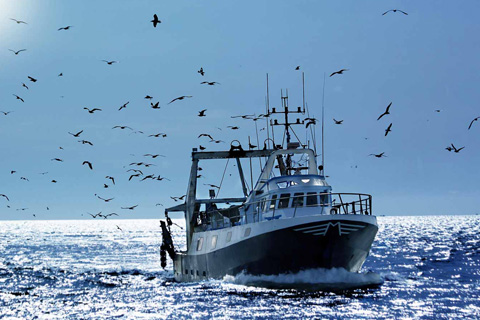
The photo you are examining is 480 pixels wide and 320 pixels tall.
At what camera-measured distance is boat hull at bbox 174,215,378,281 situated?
34094 millimetres

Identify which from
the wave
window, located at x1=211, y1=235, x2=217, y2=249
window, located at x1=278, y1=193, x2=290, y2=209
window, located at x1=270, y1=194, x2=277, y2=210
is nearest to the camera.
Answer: the wave

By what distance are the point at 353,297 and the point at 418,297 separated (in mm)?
3900

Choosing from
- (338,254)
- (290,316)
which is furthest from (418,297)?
(290,316)

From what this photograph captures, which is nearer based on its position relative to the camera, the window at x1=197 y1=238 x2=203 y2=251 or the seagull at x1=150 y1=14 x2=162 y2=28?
the seagull at x1=150 y1=14 x2=162 y2=28

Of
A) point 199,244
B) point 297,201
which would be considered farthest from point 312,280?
point 199,244

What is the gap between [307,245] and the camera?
113 feet

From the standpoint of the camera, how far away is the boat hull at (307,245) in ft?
112

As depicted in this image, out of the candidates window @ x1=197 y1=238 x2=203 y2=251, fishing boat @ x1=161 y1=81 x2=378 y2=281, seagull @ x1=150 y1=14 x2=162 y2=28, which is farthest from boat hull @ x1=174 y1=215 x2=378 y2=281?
seagull @ x1=150 y1=14 x2=162 y2=28

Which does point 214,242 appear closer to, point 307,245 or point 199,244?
point 199,244

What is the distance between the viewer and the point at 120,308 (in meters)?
33.1

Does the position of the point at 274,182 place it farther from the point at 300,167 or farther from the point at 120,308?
the point at 120,308

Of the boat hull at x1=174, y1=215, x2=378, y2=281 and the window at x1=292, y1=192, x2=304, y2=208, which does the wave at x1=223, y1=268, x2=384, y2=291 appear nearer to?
the boat hull at x1=174, y1=215, x2=378, y2=281

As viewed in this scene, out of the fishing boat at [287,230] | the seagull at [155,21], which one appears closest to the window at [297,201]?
the fishing boat at [287,230]

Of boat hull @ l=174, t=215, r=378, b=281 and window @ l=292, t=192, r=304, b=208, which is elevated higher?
window @ l=292, t=192, r=304, b=208
